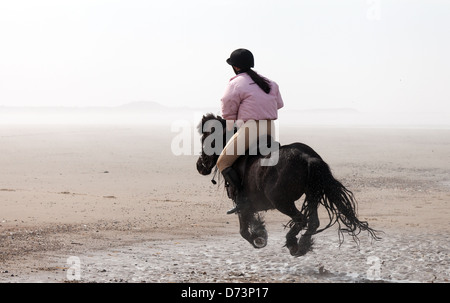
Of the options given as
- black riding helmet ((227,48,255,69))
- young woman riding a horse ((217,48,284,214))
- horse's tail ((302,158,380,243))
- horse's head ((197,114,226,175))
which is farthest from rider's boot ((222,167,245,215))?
black riding helmet ((227,48,255,69))

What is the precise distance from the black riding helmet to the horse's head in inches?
26.6

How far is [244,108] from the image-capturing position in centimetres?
743

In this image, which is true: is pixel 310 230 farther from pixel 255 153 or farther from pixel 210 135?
pixel 210 135

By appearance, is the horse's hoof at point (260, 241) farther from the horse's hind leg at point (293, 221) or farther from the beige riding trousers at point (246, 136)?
the beige riding trousers at point (246, 136)

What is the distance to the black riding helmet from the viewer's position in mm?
7547

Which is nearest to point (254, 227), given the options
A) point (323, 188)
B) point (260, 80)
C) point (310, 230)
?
point (310, 230)

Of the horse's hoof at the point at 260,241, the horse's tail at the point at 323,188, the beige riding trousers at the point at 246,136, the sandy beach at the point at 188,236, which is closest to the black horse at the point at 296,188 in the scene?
the horse's tail at the point at 323,188

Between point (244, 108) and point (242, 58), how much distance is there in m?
0.59

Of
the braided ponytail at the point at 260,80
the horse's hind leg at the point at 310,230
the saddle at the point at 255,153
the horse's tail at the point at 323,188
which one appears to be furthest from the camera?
the braided ponytail at the point at 260,80

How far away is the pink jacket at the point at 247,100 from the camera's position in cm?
739

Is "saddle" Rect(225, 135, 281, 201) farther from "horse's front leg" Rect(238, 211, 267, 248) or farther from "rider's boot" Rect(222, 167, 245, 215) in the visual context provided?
"horse's front leg" Rect(238, 211, 267, 248)

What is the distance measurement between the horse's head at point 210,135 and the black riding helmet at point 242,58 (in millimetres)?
676

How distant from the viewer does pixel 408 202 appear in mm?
14773

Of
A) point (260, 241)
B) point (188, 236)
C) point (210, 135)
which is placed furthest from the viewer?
point (188, 236)
